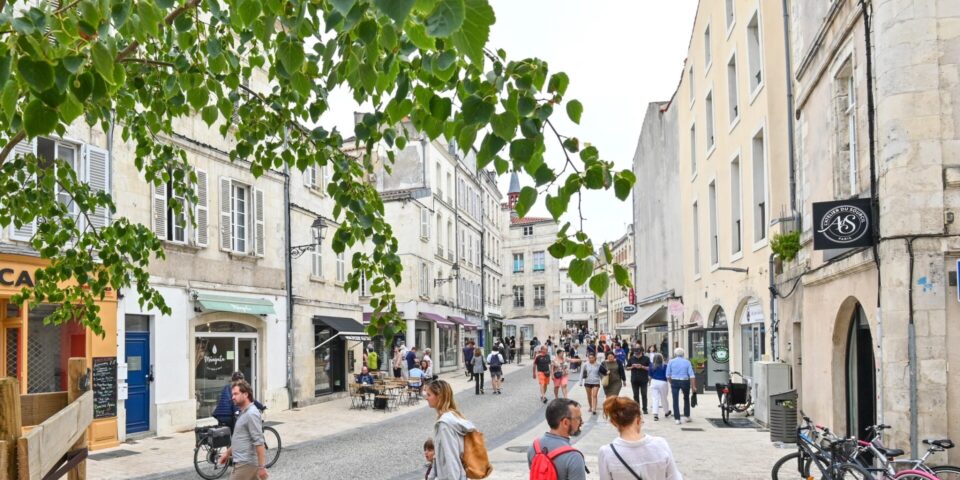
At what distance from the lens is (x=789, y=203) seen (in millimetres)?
15133

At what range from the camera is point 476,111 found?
107 inches

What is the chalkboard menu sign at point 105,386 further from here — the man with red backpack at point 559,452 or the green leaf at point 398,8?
the green leaf at point 398,8

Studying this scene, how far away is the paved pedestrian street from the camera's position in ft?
38.7

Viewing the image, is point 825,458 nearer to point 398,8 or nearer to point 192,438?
point 398,8

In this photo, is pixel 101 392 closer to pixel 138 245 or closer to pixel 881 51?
pixel 138 245

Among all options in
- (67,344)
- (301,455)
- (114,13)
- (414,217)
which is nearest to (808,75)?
(301,455)

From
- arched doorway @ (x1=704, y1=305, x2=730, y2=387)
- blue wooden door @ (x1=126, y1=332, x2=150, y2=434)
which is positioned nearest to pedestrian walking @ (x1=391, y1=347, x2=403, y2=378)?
arched doorway @ (x1=704, y1=305, x2=730, y2=387)

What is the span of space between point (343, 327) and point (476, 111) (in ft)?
71.0

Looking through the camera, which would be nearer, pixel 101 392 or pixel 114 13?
pixel 114 13

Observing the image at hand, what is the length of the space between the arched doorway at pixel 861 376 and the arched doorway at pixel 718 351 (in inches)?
346

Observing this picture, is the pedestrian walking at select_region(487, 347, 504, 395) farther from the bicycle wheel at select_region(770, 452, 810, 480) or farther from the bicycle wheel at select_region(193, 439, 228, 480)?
the bicycle wheel at select_region(770, 452, 810, 480)

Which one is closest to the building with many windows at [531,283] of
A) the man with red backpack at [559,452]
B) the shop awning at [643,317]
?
the shop awning at [643,317]

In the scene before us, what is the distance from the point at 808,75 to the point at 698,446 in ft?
20.0

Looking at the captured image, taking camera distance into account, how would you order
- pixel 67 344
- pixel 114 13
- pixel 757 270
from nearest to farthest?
1. pixel 114 13
2. pixel 67 344
3. pixel 757 270
